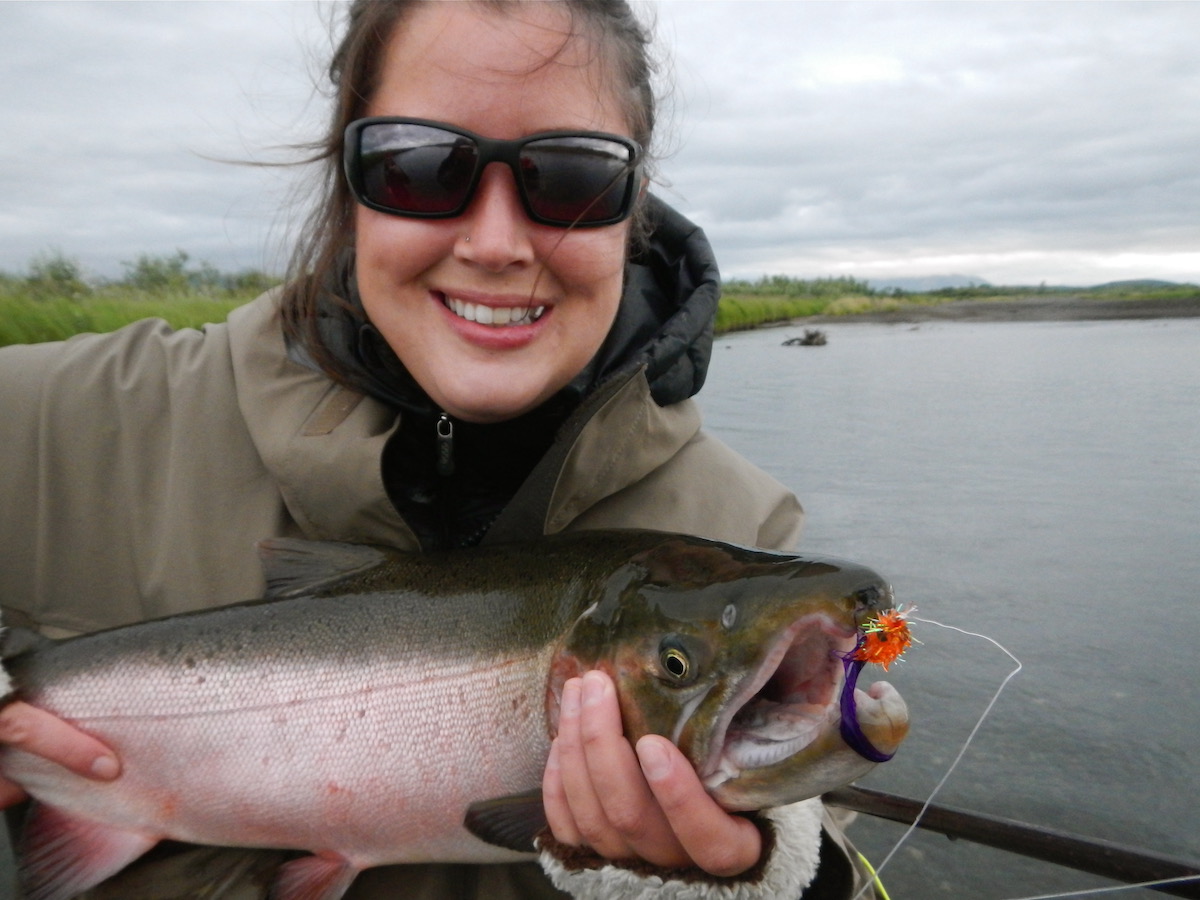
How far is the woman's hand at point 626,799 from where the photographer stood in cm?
145

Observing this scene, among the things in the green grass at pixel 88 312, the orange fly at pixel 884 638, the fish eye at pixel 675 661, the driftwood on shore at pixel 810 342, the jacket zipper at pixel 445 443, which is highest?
the green grass at pixel 88 312

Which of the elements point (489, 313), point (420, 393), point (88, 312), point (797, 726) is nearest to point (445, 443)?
point (420, 393)

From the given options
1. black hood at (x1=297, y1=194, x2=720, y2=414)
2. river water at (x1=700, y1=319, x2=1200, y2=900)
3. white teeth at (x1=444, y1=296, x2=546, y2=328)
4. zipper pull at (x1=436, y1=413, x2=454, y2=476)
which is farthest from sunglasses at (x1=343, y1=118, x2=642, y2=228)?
river water at (x1=700, y1=319, x2=1200, y2=900)

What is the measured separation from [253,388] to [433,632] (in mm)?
773

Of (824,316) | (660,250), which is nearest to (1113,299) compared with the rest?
(824,316)

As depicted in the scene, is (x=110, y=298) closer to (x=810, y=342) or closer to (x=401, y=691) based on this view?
(x=401, y=691)

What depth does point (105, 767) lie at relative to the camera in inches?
70.4

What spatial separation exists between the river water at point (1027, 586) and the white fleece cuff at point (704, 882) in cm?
196

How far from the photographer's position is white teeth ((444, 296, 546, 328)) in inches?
75.9

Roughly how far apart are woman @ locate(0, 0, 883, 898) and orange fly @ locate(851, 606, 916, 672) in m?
0.46

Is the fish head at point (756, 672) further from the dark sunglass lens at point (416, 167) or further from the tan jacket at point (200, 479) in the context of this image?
the dark sunglass lens at point (416, 167)

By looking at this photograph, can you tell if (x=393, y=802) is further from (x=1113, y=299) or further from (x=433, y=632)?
(x=1113, y=299)

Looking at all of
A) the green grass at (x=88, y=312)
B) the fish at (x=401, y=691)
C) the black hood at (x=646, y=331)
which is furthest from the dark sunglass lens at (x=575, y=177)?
the green grass at (x=88, y=312)

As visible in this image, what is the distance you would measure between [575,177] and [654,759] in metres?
1.16
